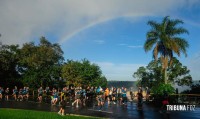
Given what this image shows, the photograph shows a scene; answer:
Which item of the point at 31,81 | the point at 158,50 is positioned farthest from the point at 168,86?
the point at 31,81

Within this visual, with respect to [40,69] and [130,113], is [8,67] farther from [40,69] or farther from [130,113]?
[130,113]

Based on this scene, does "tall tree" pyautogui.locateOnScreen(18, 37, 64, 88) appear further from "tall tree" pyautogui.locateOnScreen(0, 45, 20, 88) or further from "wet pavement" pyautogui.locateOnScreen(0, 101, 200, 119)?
"wet pavement" pyautogui.locateOnScreen(0, 101, 200, 119)

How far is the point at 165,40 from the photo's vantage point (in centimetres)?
4050

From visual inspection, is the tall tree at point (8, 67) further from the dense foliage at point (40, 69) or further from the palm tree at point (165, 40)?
the palm tree at point (165, 40)

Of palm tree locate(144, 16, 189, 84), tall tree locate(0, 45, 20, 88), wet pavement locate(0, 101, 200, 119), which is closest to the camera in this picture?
wet pavement locate(0, 101, 200, 119)

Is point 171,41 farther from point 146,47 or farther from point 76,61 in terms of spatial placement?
point 76,61

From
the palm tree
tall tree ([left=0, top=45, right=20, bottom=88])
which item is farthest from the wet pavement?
tall tree ([left=0, top=45, right=20, bottom=88])

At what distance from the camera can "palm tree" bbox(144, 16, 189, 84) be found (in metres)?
40.8

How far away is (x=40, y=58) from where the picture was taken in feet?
222

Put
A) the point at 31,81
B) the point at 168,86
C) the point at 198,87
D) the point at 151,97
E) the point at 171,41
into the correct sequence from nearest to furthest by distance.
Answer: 1. the point at 168,86
2. the point at 151,97
3. the point at 171,41
4. the point at 198,87
5. the point at 31,81

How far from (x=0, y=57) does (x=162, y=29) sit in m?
32.7

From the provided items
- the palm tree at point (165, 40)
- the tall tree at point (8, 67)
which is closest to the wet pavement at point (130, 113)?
the palm tree at point (165, 40)

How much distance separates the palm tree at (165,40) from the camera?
40.8 metres

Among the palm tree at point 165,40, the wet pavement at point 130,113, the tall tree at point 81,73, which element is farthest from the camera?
the tall tree at point 81,73
